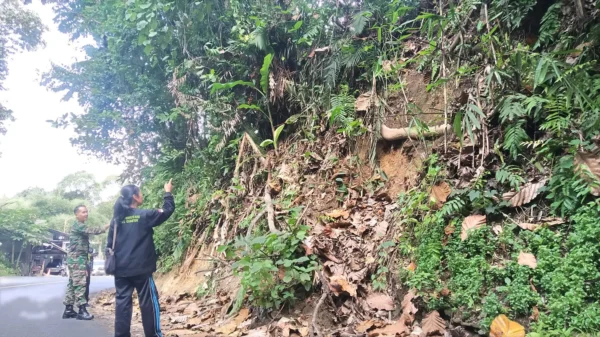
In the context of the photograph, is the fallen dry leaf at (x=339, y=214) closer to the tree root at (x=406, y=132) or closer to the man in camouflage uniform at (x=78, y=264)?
the tree root at (x=406, y=132)

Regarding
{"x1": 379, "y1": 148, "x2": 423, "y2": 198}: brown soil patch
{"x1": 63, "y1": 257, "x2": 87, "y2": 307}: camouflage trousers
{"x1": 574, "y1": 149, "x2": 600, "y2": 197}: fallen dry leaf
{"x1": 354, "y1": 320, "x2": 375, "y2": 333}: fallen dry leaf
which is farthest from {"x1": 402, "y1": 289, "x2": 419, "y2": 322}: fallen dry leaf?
{"x1": 63, "y1": 257, "x2": 87, "y2": 307}: camouflage trousers

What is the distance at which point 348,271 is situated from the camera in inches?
169

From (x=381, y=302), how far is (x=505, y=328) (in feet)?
3.94

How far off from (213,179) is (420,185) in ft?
16.4

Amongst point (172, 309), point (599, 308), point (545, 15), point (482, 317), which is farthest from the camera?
point (172, 309)

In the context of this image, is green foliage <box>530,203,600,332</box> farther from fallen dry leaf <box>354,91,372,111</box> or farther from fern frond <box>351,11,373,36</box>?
fern frond <box>351,11,373,36</box>

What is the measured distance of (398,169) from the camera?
5516 millimetres

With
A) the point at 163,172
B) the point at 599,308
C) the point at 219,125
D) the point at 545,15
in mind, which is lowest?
the point at 163,172

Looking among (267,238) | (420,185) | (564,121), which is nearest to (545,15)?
(564,121)

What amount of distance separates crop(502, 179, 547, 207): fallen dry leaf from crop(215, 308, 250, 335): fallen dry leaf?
119 inches

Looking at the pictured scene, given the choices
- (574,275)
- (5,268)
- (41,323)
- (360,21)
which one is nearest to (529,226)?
(574,275)

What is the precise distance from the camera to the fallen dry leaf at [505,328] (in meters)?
2.72

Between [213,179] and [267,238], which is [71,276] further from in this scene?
[267,238]

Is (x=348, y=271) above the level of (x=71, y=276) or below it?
above
